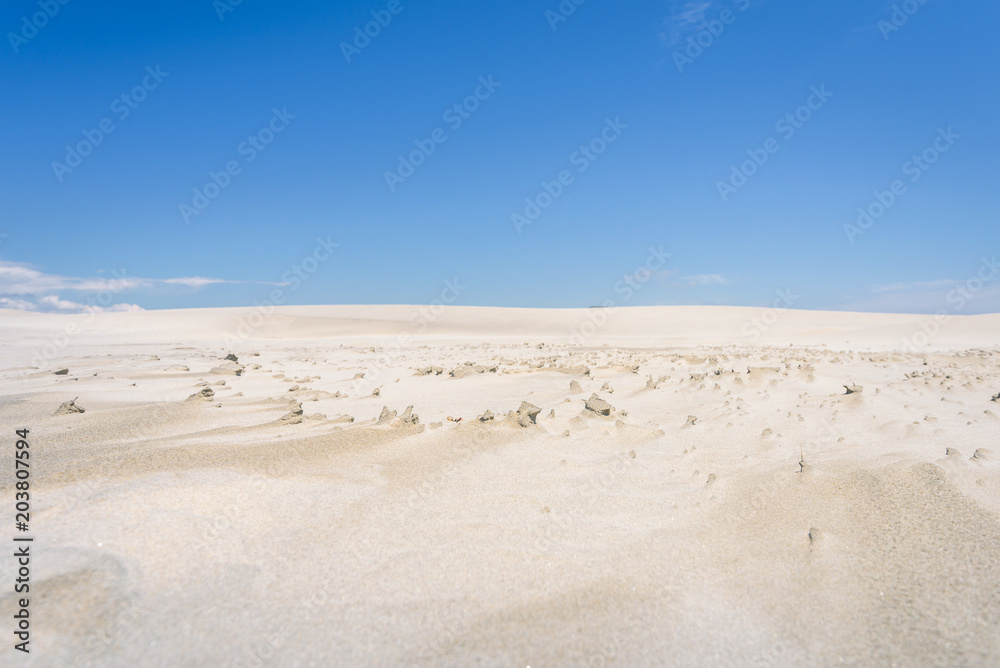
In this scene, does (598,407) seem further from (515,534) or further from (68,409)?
(68,409)

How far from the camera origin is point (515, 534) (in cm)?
268

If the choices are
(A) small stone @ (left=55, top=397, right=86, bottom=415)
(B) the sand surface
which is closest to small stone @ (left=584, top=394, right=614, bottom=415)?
(B) the sand surface

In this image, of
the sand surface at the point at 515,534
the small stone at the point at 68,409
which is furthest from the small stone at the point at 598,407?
the small stone at the point at 68,409

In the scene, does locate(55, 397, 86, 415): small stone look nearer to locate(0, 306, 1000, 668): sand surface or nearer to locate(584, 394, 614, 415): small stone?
locate(0, 306, 1000, 668): sand surface

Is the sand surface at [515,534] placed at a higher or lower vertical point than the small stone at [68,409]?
lower

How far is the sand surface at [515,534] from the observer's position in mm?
1941

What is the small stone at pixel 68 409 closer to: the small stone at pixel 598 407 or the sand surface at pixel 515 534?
the sand surface at pixel 515 534

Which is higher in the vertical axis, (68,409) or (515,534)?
(68,409)

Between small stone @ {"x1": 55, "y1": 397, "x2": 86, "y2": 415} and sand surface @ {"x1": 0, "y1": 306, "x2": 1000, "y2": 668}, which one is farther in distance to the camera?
small stone @ {"x1": 55, "y1": 397, "x2": 86, "y2": 415}

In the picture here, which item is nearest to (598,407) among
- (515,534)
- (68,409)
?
(515,534)

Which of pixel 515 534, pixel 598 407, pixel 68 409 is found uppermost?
pixel 598 407

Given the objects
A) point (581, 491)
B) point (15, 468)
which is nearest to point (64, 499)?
point (15, 468)

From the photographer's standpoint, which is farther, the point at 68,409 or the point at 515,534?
the point at 68,409

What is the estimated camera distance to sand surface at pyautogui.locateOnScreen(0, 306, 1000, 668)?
194 centimetres
